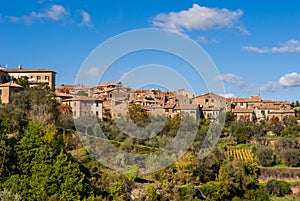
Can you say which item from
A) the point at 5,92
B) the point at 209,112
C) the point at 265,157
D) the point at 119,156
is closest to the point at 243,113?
the point at 209,112

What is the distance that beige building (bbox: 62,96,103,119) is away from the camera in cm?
2978

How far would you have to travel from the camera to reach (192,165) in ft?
69.8

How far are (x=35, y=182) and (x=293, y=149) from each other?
56.3 feet

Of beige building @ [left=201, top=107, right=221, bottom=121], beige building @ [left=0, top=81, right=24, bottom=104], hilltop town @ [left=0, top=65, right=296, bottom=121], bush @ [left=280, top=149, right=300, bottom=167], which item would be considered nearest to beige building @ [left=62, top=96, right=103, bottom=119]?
hilltop town @ [left=0, top=65, right=296, bottom=121]

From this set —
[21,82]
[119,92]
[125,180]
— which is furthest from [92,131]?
[119,92]

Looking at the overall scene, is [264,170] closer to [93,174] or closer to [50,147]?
[93,174]

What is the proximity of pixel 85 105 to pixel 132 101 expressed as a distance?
7126 millimetres

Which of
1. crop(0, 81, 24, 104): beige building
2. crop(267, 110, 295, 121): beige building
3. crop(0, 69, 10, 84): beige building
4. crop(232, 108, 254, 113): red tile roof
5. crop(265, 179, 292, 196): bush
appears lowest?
crop(265, 179, 292, 196): bush

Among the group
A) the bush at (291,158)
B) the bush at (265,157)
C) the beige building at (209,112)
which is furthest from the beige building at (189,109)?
the bush at (291,158)

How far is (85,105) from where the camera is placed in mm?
31078

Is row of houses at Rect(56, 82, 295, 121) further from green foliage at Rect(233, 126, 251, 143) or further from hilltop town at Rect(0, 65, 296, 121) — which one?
green foliage at Rect(233, 126, 251, 143)

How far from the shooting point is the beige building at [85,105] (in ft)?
97.7

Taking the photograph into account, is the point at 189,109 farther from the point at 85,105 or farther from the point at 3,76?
the point at 3,76

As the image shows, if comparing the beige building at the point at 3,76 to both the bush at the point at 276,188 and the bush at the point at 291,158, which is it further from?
the bush at the point at 276,188
